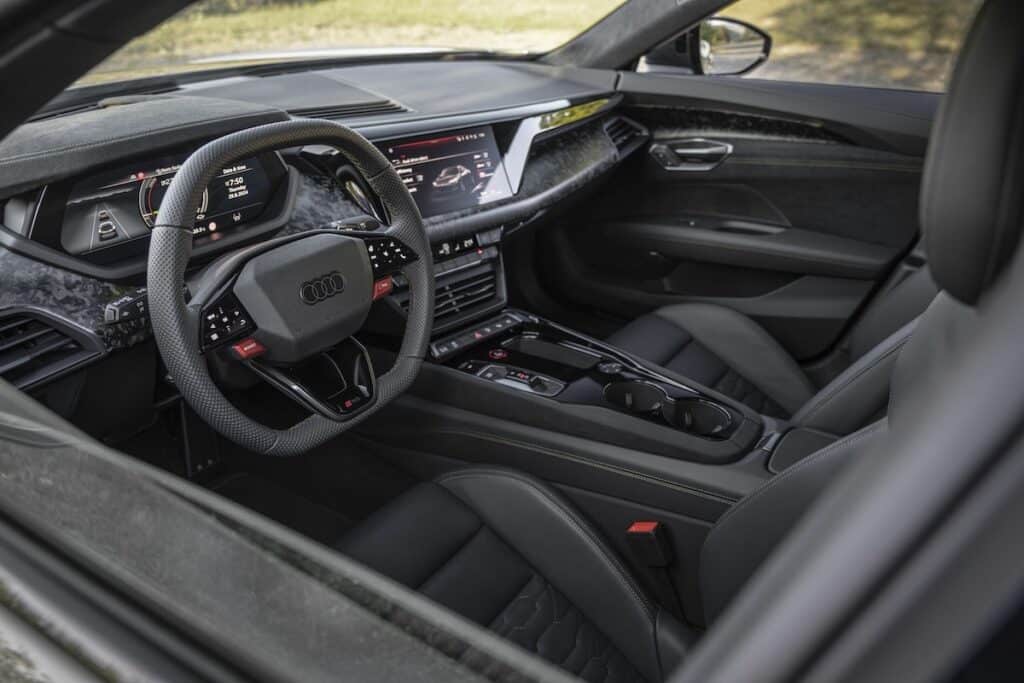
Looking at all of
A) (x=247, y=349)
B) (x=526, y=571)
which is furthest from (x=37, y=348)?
(x=526, y=571)

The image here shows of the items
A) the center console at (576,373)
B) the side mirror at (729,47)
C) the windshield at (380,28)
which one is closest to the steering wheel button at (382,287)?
the center console at (576,373)

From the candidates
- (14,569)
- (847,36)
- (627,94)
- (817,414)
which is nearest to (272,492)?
(817,414)

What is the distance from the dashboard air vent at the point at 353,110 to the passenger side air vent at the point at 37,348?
867 mm

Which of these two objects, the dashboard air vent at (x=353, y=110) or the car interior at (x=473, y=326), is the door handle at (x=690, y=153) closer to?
the car interior at (x=473, y=326)

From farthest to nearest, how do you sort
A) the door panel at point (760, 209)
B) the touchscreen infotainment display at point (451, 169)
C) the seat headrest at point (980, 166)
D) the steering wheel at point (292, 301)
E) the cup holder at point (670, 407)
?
1. the door panel at point (760, 209)
2. the touchscreen infotainment display at point (451, 169)
3. the cup holder at point (670, 407)
4. the steering wheel at point (292, 301)
5. the seat headrest at point (980, 166)

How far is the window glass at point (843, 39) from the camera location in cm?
290

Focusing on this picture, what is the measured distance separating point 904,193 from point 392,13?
70.5 inches

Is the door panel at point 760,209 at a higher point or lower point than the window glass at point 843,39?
lower

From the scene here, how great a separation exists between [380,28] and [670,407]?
1.95m

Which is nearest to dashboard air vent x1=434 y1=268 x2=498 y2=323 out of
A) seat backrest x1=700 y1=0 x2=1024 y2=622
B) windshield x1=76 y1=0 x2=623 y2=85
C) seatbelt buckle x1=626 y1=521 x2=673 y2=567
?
seatbelt buckle x1=626 y1=521 x2=673 y2=567

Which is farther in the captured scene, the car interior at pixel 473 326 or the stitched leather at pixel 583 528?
the stitched leather at pixel 583 528

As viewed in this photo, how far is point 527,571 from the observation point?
1795mm

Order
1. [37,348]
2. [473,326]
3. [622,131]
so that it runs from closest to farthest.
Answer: [37,348] → [473,326] → [622,131]

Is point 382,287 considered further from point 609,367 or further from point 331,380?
point 609,367
